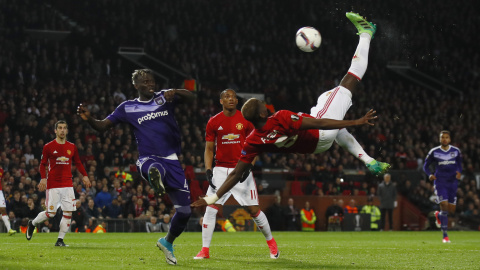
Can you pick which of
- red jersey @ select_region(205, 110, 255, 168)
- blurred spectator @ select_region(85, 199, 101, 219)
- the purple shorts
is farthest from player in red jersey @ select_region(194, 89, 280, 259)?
blurred spectator @ select_region(85, 199, 101, 219)

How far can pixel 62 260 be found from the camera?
10344 millimetres

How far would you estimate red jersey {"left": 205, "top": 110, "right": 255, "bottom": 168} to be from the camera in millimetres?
11750

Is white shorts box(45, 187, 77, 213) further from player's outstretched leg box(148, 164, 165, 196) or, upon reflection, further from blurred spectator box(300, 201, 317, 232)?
blurred spectator box(300, 201, 317, 232)

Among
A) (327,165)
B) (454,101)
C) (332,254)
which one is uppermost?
(454,101)

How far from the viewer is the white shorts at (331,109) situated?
32.6 ft

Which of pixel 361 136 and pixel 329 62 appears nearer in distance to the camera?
pixel 361 136

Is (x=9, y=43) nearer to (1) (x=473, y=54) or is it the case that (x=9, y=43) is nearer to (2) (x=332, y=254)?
(2) (x=332, y=254)

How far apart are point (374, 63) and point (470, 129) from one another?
6.69m

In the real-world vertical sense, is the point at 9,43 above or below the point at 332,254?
above

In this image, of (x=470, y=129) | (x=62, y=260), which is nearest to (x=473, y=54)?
(x=470, y=129)

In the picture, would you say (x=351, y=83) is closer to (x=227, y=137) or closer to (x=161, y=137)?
(x=227, y=137)

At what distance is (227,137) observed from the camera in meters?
11.8

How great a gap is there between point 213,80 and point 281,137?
25.6 meters

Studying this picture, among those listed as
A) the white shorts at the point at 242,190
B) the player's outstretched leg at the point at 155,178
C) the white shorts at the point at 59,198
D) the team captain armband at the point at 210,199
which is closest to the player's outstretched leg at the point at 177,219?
the player's outstretched leg at the point at 155,178
